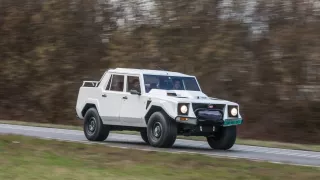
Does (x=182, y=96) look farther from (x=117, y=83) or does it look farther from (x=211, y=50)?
(x=211, y=50)

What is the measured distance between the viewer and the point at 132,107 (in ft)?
57.4

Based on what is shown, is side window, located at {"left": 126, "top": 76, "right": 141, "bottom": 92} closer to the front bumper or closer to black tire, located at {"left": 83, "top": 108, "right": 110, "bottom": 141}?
black tire, located at {"left": 83, "top": 108, "right": 110, "bottom": 141}

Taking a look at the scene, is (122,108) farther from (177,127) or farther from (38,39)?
(38,39)

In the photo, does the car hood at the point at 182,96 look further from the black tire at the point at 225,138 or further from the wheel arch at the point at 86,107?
the wheel arch at the point at 86,107

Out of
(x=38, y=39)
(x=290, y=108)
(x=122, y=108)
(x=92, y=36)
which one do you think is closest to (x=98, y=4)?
(x=92, y=36)

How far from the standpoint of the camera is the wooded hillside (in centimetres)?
2558

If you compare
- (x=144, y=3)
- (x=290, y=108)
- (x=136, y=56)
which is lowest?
(x=290, y=108)

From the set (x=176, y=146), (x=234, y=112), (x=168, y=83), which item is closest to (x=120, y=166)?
(x=234, y=112)

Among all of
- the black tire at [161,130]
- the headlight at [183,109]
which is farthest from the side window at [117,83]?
the headlight at [183,109]

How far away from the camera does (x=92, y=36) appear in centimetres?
3372

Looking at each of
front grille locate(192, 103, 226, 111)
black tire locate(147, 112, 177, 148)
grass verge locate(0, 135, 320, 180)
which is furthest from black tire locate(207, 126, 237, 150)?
grass verge locate(0, 135, 320, 180)

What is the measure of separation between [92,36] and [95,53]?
3.08 feet

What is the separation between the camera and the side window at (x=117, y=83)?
59.7 ft

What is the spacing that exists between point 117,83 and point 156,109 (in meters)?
2.02
